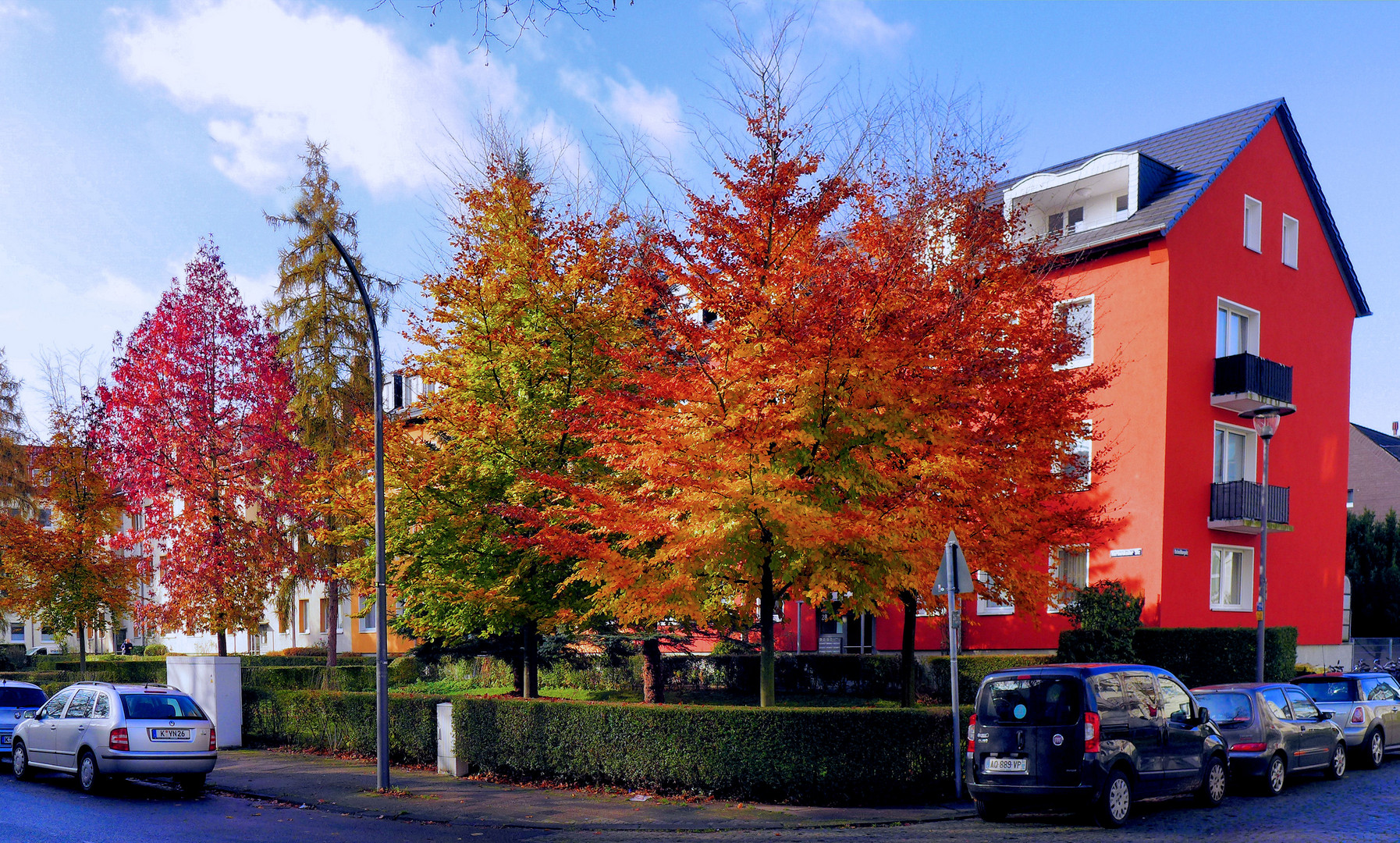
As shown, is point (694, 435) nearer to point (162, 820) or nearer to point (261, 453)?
point (162, 820)

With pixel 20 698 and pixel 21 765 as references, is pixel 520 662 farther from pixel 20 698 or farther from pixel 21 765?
pixel 20 698

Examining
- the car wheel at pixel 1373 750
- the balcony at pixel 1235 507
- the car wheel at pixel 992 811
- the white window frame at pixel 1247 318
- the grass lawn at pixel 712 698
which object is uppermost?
the white window frame at pixel 1247 318

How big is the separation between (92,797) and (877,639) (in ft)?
62.2

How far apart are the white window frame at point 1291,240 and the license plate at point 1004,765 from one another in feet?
74.7

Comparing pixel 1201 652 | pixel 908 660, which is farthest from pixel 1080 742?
pixel 1201 652

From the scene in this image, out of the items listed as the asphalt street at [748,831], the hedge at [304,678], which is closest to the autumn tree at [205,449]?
the hedge at [304,678]

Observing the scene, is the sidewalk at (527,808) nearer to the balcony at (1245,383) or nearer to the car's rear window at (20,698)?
the car's rear window at (20,698)

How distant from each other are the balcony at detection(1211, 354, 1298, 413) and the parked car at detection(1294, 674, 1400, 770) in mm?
9875

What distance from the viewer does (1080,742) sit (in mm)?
11047

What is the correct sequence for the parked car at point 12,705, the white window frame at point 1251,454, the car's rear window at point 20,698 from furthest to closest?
the white window frame at point 1251,454 → the car's rear window at point 20,698 → the parked car at point 12,705

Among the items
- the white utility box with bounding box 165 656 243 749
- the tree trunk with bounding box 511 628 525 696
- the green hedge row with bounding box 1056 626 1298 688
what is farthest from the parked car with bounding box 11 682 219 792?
the green hedge row with bounding box 1056 626 1298 688

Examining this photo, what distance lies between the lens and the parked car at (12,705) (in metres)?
17.8

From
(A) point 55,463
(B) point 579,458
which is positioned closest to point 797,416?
(B) point 579,458

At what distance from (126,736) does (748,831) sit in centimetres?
866
